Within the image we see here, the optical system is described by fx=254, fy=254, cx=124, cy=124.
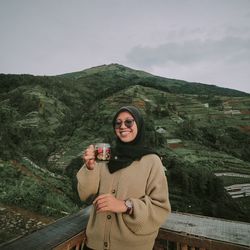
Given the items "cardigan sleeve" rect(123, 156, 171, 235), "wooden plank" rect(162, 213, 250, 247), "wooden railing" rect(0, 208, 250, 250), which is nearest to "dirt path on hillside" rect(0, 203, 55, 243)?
"wooden railing" rect(0, 208, 250, 250)

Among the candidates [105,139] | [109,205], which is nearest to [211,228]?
[109,205]

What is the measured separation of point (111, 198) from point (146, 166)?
0.37 meters

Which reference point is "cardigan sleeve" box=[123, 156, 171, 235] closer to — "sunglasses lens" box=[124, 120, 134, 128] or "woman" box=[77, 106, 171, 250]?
"woman" box=[77, 106, 171, 250]

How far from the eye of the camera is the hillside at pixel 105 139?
34.7 ft

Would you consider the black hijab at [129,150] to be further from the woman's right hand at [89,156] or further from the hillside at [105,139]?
the hillside at [105,139]

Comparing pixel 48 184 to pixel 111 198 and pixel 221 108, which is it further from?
pixel 221 108

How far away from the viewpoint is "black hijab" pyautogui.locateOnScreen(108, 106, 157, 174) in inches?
73.4

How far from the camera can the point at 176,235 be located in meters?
2.15

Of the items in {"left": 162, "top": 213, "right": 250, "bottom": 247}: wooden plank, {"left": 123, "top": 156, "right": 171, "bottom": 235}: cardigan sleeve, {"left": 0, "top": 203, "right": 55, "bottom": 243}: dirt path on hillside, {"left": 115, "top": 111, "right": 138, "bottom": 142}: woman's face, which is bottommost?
{"left": 0, "top": 203, "right": 55, "bottom": 243}: dirt path on hillside

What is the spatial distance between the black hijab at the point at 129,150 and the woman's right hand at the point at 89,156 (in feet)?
0.49

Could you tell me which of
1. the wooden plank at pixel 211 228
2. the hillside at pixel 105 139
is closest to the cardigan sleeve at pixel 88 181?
the wooden plank at pixel 211 228

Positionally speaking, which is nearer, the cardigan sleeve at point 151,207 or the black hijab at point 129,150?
the cardigan sleeve at point 151,207

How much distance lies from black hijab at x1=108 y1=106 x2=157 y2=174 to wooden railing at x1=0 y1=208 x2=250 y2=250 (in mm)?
616

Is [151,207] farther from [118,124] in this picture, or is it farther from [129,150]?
[118,124]
